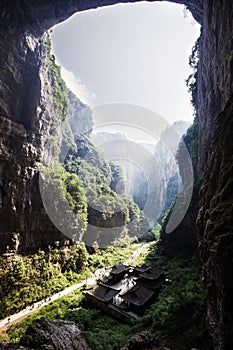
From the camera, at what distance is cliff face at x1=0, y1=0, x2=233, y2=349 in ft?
25.0

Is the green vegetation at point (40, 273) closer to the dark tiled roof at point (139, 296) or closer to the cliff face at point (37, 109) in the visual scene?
the cliff face at point (37, 109)

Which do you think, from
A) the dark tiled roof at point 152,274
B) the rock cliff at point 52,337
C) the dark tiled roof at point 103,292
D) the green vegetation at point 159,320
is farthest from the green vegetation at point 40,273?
the dark tiled roof at point 152,274

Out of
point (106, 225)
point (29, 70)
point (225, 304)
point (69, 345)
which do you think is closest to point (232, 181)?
point (225, 304)

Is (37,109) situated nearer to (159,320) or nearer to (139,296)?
(139,296)

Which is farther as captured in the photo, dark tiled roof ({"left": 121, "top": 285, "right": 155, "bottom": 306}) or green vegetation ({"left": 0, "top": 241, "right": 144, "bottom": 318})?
green vegetation ({"left": 0, "top": 241, "right": 144, "bottom": 318})

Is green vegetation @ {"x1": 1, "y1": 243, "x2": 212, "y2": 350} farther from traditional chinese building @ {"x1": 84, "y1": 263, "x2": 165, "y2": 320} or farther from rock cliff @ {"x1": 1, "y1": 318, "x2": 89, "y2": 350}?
rock cliff @ {"x1": 1, "y1": 318, "x2": 89, "y2": 350}

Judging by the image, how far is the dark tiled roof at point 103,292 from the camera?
47.7 feet

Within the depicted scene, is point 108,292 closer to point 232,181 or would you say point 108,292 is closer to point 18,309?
point 18,309

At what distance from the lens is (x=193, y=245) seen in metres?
21.4

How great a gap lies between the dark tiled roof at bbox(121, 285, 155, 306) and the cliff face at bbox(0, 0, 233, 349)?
6.81 meters

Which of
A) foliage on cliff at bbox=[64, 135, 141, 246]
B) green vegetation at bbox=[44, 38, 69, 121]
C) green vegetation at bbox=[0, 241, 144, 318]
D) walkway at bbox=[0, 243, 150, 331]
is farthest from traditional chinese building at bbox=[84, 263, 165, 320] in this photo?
green vegetation at bbox=[44, 38, 69, 121]

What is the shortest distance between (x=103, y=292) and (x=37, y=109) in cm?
1674

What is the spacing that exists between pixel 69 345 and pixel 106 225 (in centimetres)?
2378

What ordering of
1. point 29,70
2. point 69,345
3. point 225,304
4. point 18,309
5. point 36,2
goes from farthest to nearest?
point 29,70
point 36,2
point 18,309
point 69,345
point 225,304
